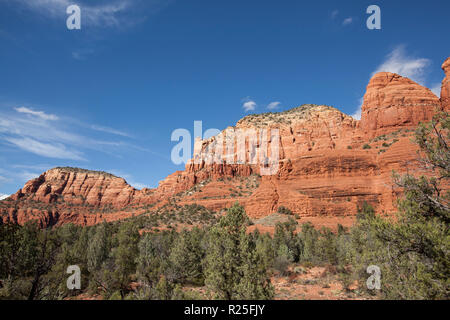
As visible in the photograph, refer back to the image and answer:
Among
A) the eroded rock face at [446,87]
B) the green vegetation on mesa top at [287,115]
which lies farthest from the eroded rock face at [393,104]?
the green vegetation on mesa top at [287,115]

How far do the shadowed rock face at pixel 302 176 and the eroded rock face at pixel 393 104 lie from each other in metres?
0.20

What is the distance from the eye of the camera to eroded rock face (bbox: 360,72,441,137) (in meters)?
56.8

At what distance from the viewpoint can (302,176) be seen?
182 feet

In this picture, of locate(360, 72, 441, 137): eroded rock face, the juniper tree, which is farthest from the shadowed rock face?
the juniper tree

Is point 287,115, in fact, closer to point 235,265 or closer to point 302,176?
point 302,176

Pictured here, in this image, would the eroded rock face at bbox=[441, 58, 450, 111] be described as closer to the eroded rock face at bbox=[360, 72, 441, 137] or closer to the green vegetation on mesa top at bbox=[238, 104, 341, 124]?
the eroded rock face at bbox=[360, 72, 441, 137]

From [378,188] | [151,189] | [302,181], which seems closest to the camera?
[378,188]

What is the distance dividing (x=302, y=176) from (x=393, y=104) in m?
31.1

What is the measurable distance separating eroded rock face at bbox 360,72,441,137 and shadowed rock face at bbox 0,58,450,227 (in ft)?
0.67

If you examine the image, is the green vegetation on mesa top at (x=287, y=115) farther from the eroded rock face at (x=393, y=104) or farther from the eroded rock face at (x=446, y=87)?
the eroded rock face at (x=446, y=87)
